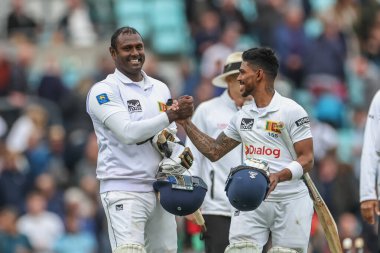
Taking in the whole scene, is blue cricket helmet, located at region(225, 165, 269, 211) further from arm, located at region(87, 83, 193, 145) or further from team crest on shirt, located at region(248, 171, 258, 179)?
arm, located at region(87, 83, 193, 145)

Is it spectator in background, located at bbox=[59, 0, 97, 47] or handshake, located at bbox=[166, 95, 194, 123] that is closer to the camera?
handshake, located at bbox=[166, 95, 194, 123]

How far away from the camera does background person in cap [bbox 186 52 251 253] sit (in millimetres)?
13430

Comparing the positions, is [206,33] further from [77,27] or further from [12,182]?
[12,182]

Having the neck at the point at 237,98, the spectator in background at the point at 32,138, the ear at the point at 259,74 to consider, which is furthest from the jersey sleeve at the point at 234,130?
the spectator in background at the point at 32,138

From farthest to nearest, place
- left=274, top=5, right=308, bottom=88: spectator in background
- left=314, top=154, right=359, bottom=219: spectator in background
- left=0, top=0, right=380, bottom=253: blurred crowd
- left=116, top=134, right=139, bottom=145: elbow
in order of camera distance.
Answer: left=274, top=5, right=308, bottom=88: spectator in background, left=314, top=154, right=359, bottom=219: spectator in background, left=0, top=0, right=380, bottom=253: blurred crowd, left=116, top=134, right=139, bottom=145: elbow

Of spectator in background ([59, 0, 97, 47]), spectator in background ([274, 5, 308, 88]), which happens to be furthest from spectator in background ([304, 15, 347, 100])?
spectator in background ([59, 0, 97, 47])

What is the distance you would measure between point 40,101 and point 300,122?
11206 millimetres

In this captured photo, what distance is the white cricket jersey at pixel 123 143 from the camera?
12.0 metres

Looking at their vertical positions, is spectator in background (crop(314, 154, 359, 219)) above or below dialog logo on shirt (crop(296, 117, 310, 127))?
below

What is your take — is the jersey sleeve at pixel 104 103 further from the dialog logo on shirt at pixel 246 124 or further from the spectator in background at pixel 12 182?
the spectator in background at pixel 12 182

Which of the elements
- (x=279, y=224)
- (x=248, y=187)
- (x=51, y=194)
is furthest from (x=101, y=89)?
(x=51, y=194)

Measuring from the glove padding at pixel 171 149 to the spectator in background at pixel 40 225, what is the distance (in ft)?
24.5

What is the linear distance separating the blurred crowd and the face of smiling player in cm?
473

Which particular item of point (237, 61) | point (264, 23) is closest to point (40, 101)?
point (264, 23)
